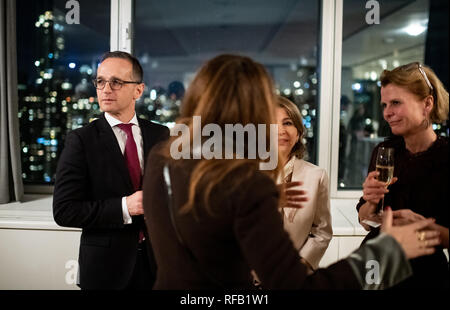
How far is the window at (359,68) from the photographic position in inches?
117

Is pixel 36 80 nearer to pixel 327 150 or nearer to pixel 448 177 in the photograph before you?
pixel 327 150

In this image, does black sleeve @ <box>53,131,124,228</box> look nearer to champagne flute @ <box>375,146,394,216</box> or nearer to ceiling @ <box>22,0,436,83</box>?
champagne flute @ <box>375,146,394,216</box>

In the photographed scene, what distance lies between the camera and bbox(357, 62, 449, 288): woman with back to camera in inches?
54.0

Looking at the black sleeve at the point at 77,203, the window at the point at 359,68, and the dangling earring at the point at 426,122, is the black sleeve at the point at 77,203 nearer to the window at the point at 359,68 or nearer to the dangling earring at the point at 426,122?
the dangling earring at the point at 426,122

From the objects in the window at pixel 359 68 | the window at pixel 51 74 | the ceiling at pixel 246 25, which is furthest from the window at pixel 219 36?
the window at pixel 51 74

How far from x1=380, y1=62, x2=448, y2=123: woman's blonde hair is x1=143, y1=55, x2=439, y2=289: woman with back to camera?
603 mm

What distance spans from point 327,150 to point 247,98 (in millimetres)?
2077

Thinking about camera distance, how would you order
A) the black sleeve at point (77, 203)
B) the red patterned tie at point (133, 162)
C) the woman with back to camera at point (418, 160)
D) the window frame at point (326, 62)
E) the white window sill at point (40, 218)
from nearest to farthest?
the woman with back to camera at point (418, 160)
the black sleeve at point (77, 203)
the red patterned tie at point (133, 162)
the white window sill at point (40, 218)
the window frame at point (326, 62)

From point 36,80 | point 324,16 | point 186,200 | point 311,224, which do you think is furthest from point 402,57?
point 186,200

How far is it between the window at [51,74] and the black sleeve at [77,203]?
1.57m

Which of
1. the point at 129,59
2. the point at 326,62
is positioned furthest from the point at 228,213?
the point at 326,62

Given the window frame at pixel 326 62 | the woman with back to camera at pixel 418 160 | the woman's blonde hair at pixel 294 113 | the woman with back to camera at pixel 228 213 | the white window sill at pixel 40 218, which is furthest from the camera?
the window frame at pixel 326 62

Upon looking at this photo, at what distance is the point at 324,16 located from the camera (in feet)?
9.32
